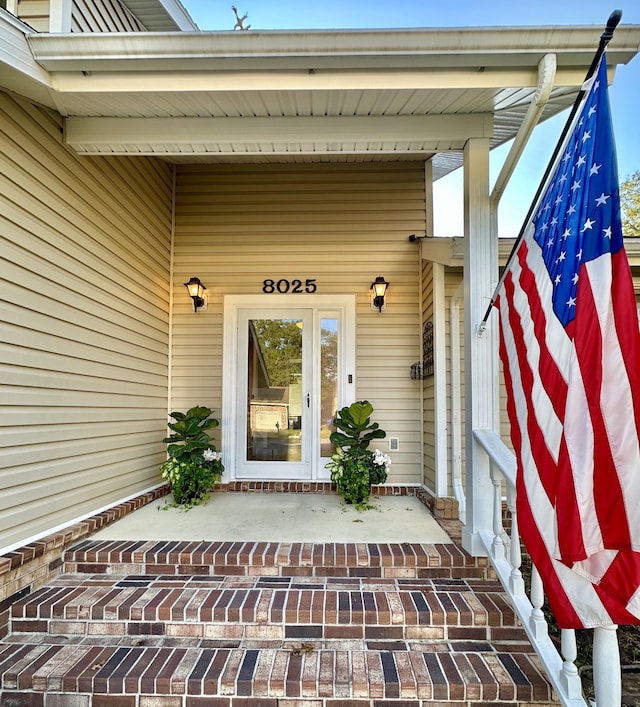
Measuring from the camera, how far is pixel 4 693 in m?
1.97

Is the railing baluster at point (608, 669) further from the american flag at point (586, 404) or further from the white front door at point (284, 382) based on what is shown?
the white front door at point (284, 382)

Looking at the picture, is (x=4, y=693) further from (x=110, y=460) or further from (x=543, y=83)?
(x=543, y=83)

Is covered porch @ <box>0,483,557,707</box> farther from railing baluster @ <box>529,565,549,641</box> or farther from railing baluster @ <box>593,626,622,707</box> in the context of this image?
railing baluster @ <box>593,626,622,707</box>

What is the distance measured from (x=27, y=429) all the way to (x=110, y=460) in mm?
1020

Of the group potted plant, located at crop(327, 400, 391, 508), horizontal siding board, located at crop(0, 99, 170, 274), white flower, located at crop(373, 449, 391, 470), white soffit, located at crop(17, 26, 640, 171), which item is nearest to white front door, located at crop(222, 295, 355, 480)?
potted plant, located at crop(327, 400, 391, 508)

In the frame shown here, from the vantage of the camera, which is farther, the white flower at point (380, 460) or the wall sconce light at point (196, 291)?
the wall sconce light at point (196, 291)

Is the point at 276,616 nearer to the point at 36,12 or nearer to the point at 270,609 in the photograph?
the point at 270,609

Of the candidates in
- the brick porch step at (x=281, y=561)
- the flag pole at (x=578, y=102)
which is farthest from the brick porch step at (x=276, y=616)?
the flag pole at (x=578, y=102)

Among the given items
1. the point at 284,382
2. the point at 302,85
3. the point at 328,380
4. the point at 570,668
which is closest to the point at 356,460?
the point at 328,380

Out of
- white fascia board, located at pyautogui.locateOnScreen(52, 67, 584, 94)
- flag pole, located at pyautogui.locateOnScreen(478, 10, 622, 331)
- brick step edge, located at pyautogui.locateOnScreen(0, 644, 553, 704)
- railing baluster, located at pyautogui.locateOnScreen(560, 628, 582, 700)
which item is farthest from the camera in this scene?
white fascia board, located at pyautogui.locateOnScreen(52, 67, 584, 94)

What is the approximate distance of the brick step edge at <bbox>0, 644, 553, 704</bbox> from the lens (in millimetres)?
1928

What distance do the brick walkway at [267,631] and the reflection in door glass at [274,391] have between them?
69.0 inches

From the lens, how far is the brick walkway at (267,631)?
6.39 feet

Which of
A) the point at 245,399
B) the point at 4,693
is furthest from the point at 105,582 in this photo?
the point at 245,399
